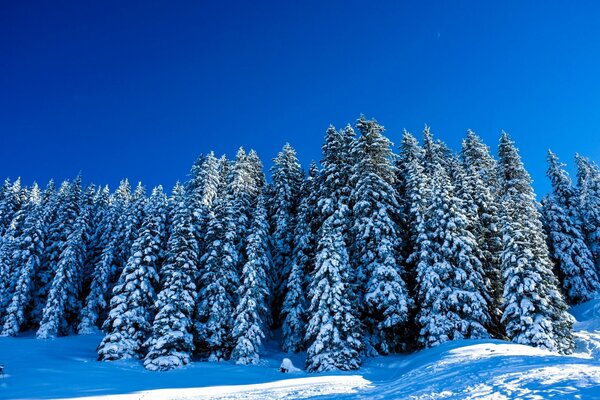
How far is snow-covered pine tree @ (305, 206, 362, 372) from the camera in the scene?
23141 millimetres

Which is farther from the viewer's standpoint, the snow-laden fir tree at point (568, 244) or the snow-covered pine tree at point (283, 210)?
the snow-laden fir tree at point (568, 244)

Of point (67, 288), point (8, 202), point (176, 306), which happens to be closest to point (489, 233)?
point (176, 306)

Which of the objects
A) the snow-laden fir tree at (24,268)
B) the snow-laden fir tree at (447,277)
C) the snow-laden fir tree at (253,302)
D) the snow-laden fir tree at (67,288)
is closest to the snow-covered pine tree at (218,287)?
the snow-laden fir tree at (253,302)

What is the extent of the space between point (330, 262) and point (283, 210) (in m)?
12.8

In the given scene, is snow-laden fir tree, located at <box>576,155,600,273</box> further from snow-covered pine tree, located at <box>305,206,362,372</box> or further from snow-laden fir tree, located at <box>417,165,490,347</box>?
snow-covered pine tree, located at <box>305,206,362,372</box>

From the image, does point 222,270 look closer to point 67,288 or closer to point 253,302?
point 253,302

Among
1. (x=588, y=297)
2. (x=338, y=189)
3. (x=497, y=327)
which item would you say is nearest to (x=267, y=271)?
(x=338, y=189)

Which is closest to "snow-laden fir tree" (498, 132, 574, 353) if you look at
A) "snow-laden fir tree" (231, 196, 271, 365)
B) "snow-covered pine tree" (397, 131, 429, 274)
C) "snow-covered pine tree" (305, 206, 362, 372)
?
"snow-covered pine tree" (397, 131, 429, 274)

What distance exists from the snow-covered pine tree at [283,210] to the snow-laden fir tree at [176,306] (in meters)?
7.92

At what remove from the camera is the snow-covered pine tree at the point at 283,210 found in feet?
115

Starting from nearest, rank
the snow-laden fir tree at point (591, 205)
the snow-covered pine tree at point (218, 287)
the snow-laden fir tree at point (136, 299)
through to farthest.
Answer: the snow-laden fir tree at point (136, 299), the snow-covered pine tree at point (218, 287), the snow-laden fir tree at point (591, 205)

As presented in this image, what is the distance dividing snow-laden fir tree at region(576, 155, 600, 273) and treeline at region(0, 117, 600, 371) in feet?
0.58

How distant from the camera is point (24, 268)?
39.8 meters

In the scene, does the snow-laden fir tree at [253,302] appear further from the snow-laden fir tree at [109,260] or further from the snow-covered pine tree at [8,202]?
the snow-covered pine tree at [8,202]
